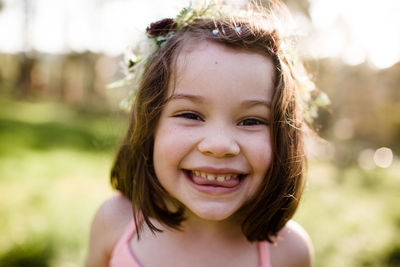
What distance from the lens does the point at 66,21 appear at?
45.7 ft

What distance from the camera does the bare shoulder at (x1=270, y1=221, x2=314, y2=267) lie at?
1.70 meters

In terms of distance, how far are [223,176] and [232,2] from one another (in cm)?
107

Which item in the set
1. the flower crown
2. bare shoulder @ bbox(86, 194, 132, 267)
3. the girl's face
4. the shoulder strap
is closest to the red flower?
the flower crown

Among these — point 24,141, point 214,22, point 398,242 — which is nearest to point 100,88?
point 24,141

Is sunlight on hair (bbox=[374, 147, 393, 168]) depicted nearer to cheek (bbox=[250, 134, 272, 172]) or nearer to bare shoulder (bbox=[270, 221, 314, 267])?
bare shoulder (bbox=[270, 221, 314, 267])

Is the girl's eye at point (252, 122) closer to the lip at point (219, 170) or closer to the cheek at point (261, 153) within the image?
the cheek at point (261, 153)

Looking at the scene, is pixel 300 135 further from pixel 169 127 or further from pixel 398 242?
pixel 398 242

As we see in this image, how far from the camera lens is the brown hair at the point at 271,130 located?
147 cm

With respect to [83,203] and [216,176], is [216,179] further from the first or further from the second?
[83,203]

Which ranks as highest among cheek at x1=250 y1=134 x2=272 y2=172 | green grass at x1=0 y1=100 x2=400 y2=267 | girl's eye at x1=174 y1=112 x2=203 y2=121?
girl's eye at x1=174 y1=112 x2=203 y2=121

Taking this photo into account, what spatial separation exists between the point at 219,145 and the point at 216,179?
182mm

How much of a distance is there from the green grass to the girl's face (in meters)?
0.77

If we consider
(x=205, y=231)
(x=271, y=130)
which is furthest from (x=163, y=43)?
(x=205, y=231)

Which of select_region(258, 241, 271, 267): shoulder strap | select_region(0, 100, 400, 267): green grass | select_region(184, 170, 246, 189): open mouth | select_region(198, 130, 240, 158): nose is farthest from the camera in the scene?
select_region(0, 100, 400, 267): green grass
